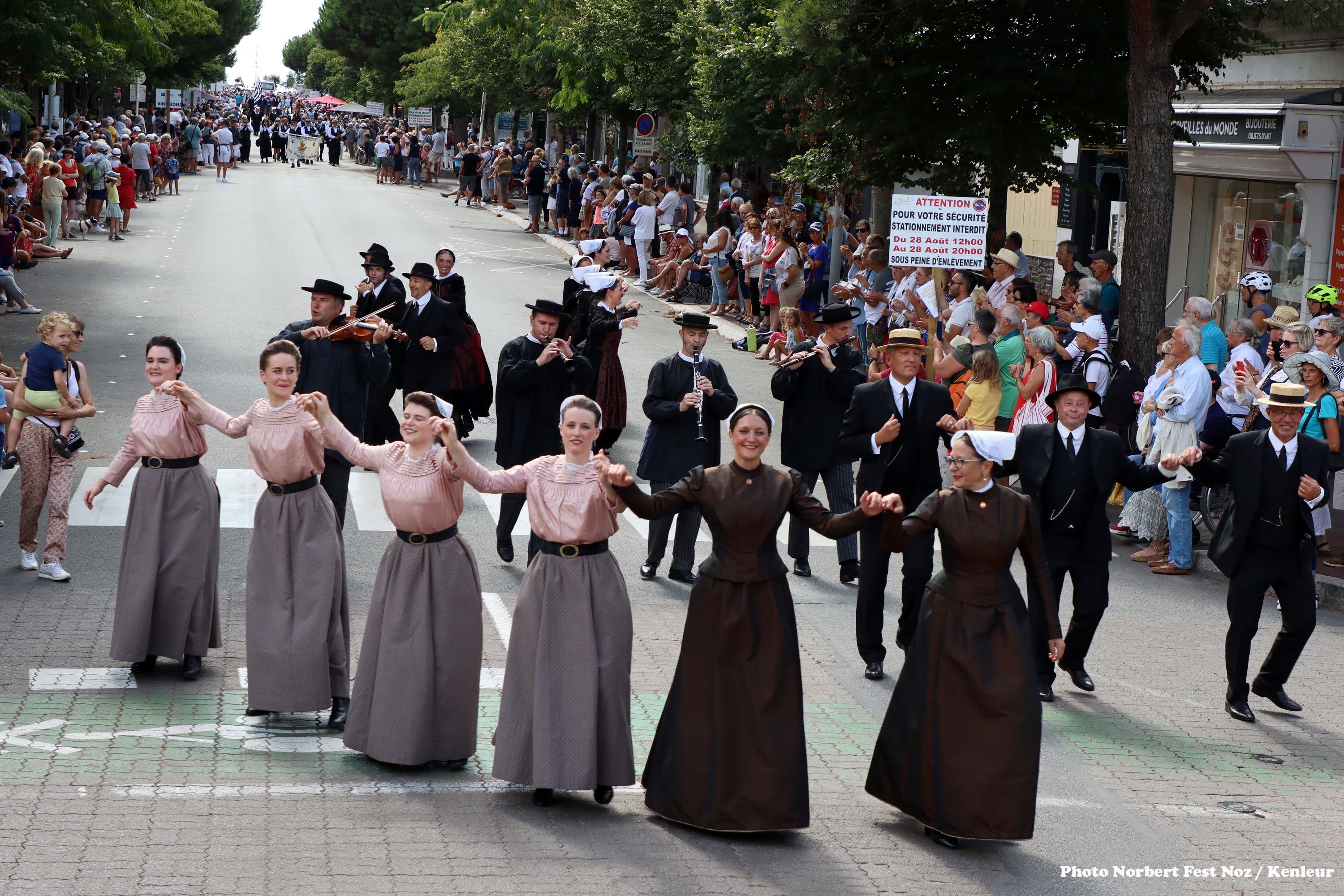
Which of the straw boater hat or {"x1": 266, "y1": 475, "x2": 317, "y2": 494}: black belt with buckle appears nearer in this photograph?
{"x1": 266, "y1": 475, "x2": 317, "y2": 494}: black belt with buckle

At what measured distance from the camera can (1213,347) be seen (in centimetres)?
1398

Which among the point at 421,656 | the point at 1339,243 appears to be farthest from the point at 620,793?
the point at 1339,243

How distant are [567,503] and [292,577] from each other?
1789 mm

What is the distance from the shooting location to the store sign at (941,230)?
18.0 m

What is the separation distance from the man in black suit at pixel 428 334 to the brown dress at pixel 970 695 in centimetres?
795

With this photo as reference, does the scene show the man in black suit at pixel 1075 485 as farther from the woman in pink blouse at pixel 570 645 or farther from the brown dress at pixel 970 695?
the woman in pink blouse at pixel 570 645

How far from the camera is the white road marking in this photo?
27.8ft

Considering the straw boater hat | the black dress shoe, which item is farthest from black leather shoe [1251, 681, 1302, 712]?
the black dress shoe

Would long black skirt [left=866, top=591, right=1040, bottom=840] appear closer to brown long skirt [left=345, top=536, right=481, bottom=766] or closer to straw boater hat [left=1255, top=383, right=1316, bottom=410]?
brown long skirt [left=345, top=536, right=481, bottom=766]

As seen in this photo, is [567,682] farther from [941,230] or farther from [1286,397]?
[941,230]

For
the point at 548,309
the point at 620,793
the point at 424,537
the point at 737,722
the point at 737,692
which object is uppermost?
the point at 548,309

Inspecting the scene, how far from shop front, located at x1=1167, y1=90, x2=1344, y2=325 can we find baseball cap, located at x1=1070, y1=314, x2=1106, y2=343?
6901 mm

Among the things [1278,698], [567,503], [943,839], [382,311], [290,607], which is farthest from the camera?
[382,311]

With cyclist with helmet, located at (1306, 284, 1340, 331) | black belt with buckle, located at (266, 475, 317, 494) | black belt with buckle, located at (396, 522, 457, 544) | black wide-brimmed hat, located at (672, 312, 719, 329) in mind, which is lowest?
black belt with buckle, located at (396, 522, 457, 544)
